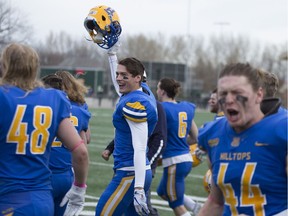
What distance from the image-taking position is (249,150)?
391cm

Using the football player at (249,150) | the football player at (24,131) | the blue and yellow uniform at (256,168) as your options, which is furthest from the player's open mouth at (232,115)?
the football player at (24,131)

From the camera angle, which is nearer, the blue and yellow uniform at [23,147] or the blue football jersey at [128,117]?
the blue and yellow uniform at [23,147]

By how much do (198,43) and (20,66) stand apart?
333ft

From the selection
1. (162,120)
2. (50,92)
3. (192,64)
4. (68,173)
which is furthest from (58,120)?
(192,64)

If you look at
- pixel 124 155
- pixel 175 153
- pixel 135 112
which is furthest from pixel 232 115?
pixel 175 153

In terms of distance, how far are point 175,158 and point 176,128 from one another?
1.25 ft

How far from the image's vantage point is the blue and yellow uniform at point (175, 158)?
919 centimetres

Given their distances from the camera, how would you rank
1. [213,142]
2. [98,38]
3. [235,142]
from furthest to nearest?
[98,38], [213,142], [235,142]

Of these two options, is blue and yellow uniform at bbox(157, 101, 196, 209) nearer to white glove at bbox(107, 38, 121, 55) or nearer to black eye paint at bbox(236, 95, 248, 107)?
white glove at bbox(107, 38, 121, 55)

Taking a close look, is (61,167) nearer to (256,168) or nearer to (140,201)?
(140,201)

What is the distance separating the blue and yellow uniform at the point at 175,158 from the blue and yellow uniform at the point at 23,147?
487cm

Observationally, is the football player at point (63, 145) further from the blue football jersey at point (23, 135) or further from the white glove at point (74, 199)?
the blue football jersey at point (23, 135)

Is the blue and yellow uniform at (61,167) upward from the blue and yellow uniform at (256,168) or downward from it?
downward

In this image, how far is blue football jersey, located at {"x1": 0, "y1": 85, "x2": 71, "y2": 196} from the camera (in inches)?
170
